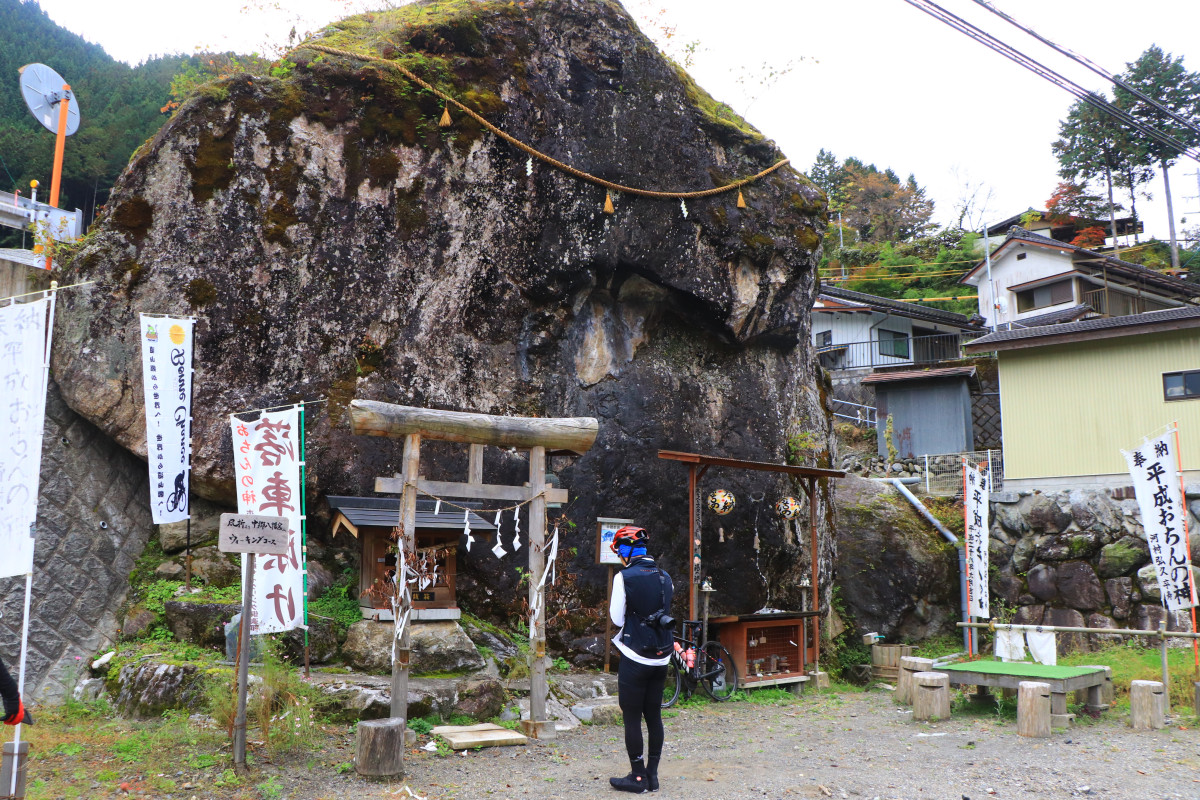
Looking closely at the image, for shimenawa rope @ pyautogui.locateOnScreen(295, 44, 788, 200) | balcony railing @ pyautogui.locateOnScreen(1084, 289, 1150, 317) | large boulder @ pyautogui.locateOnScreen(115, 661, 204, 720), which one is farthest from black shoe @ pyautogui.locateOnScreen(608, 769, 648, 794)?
balcony railing @ pyautogui.locateOnScreen(1084, 289, 1150, 317)

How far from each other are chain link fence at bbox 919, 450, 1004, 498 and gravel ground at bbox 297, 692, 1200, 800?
12.4 m

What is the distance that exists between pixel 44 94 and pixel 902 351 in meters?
31.5

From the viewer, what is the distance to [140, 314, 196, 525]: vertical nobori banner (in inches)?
410

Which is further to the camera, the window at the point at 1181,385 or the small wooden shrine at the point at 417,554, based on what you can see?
the window at the point at 1181,385

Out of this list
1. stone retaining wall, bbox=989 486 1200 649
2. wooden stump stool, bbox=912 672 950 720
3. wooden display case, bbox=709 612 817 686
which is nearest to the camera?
wooden stump stool, bbox=912 672 950 720

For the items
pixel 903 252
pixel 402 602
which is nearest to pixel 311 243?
pixel 402 602

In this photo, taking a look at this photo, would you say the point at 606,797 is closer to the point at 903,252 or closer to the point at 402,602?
the point at 402,602

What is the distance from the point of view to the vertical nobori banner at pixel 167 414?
10414 mm

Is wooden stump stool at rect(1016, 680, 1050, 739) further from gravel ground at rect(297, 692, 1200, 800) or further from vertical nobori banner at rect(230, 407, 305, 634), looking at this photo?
vertical nobori banner at rect(230, 407, 305, 634)

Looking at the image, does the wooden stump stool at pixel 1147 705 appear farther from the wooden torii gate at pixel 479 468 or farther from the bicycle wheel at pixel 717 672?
the wooden torii gate at pixel 479 468

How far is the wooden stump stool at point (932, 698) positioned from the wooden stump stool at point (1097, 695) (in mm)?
1925

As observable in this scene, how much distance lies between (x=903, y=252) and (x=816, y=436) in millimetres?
32593

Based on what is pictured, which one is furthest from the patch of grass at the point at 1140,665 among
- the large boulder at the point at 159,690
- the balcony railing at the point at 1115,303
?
the balcony railing at the point at 1115,303

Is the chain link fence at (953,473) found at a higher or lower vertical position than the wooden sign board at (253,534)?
higher
